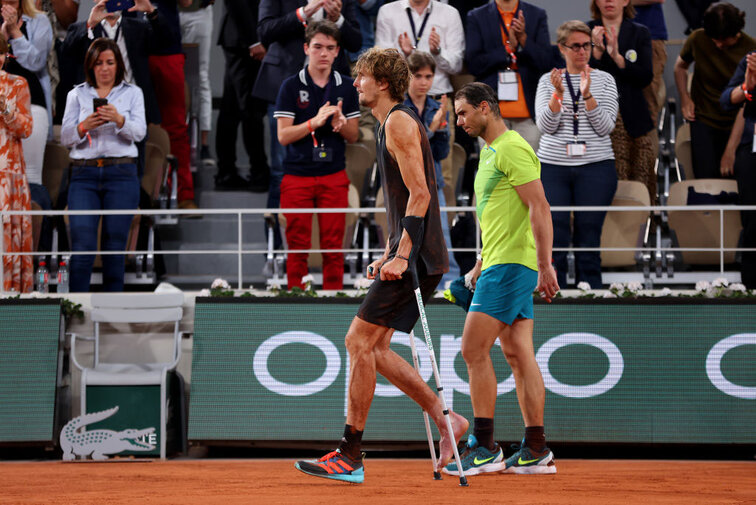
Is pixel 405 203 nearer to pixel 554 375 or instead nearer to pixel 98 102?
pixel 554 375

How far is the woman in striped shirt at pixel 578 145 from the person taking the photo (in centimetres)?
849

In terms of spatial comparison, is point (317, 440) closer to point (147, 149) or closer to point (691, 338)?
point (691, 338)

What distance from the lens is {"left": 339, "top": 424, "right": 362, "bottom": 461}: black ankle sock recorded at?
555cm

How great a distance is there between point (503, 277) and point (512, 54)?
4.40 metres

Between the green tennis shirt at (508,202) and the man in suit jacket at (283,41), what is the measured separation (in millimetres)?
4019

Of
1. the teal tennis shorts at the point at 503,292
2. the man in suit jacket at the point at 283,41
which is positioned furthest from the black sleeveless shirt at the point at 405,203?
the man in suit jacket at the point at 283,41

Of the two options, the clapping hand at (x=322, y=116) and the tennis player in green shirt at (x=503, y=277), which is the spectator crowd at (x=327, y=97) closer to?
the clapping hand at (x=322, y=116)

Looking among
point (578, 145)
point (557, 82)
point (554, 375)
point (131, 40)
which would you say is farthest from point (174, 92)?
point (554, 375)

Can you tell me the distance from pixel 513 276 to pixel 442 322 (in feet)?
6.25

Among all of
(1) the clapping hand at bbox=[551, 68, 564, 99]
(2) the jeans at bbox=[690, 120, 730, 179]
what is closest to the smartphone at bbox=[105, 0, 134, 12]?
(1) the clapping hand at bbox=[551, 68, 564, 99]

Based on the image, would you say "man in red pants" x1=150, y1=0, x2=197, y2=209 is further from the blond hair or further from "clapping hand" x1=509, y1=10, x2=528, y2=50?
the blond hair

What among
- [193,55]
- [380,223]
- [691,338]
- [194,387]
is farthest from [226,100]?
[691,338]

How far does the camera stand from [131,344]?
819 cm

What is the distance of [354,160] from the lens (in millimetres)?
10531
